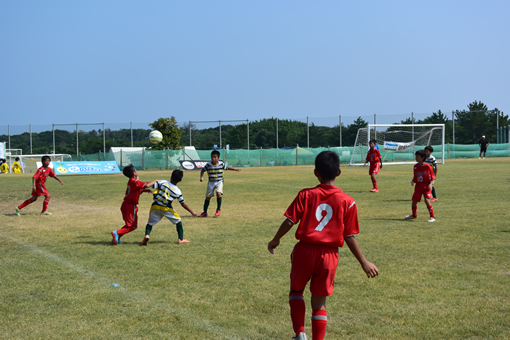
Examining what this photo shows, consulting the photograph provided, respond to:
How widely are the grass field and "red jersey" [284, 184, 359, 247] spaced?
3.74ft

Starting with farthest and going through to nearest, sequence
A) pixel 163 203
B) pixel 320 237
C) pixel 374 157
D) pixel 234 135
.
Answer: pixel 234 135 < pixel 374 157 < pixel 163 203 < pixel 320 237

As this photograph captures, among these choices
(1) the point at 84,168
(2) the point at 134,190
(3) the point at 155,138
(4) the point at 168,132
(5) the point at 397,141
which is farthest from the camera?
(4) the point at 168,132

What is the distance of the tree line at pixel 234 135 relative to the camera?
51594mm

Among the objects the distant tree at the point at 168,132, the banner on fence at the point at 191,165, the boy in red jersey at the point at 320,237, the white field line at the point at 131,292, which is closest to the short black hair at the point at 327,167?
the boy in red jersey at the point at 320,237

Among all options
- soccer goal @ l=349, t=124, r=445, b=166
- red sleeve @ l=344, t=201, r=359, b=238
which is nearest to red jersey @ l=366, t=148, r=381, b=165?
red sleeve @ l=344, t=201, r=359, b=238

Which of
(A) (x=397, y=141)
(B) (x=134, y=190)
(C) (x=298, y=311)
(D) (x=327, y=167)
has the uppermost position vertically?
(A) (x=397, y=141)

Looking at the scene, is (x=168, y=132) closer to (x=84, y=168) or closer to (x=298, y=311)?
(x=84, y=168)

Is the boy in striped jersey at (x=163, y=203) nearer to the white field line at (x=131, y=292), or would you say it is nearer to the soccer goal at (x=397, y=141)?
the white field line at (x=131, y=292)

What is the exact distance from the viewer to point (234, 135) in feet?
183

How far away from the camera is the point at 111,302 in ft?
18.3

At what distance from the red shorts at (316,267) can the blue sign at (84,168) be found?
35.3 m

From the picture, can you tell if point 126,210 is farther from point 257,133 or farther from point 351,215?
point 257,133

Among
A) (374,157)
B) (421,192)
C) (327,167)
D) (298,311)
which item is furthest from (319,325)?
(374,157)

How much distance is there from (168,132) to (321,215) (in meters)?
46.7
